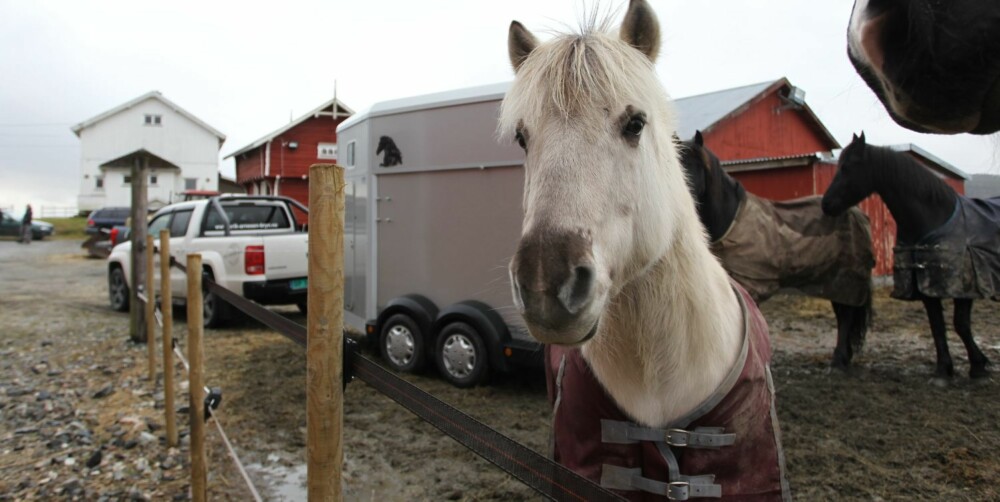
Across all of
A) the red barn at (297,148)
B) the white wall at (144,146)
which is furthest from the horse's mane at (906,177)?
the white wall at (144,146)

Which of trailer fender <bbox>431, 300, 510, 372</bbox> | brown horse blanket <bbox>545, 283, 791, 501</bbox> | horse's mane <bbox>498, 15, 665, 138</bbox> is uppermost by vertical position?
horse's mane <bbox>498, 15, 665, 138</bbox>

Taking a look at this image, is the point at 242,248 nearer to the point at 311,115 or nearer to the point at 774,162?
the point at 774,162

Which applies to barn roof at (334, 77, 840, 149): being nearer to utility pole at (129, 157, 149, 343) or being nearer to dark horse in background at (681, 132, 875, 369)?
dark horse in background at (681, 132, 875, 369)

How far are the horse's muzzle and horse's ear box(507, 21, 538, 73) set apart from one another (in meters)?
0.95

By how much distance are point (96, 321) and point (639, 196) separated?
9.76 meters

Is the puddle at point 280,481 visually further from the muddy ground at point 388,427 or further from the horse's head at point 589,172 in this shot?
the horse's head at point 589,172

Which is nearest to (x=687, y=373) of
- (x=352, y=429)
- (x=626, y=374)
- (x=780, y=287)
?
(x=626, y=374)

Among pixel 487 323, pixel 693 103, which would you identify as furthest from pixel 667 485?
pixel 693 103

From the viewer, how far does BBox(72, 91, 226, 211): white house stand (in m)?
37.4

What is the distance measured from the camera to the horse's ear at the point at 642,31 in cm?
169

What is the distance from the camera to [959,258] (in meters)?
4.94

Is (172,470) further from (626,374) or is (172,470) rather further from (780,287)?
(780,287)

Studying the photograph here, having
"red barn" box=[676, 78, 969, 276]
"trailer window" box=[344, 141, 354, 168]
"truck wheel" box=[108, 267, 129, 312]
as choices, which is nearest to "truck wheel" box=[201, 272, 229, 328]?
"truck wheel" box=[108, 267, 129, 312]

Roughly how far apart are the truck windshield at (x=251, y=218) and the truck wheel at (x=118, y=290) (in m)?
2.42
